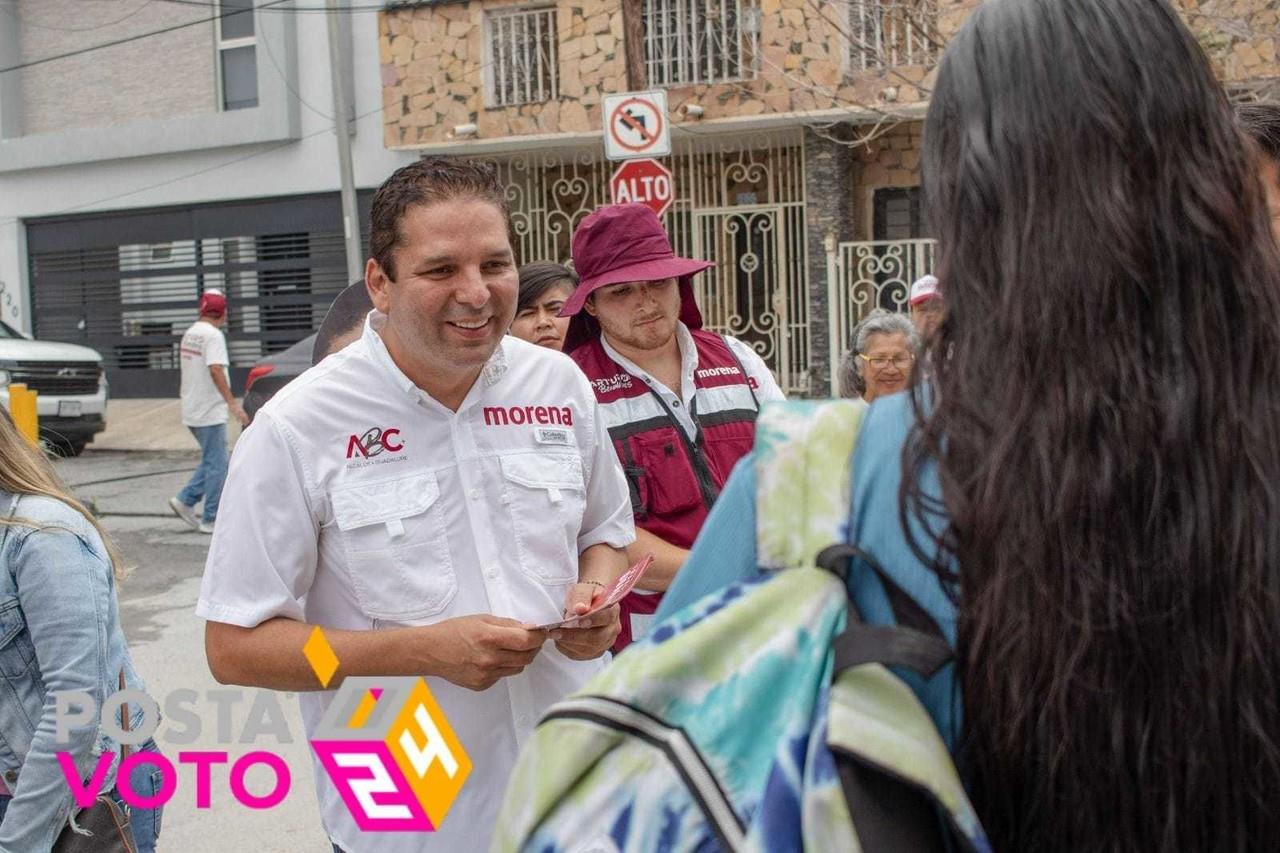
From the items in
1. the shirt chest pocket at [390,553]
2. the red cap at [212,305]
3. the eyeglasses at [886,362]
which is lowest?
the shirt chest pocket at [390,553]

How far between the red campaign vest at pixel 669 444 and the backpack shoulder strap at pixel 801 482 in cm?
230

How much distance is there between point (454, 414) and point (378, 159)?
16855 mm

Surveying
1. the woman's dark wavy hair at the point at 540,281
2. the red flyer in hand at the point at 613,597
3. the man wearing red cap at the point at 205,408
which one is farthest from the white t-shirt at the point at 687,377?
the man wearing red cap at the point at 205,408

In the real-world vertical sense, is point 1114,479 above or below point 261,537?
above

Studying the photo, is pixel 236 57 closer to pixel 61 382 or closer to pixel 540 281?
pixel 61 382

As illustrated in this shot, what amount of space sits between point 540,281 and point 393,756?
269 centimetres

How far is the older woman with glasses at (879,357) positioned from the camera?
226 inches

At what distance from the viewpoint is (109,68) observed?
21.3 metres

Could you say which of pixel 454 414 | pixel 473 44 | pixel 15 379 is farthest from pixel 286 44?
pixel 454 414

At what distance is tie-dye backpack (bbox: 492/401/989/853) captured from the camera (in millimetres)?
1093

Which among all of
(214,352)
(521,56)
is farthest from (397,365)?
(521,56)

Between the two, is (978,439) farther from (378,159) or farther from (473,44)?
(378,159)

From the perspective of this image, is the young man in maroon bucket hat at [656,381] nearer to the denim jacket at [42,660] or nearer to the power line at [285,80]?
the denim jacket at [42,660]

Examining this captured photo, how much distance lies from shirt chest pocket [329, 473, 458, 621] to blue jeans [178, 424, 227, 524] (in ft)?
31.0
